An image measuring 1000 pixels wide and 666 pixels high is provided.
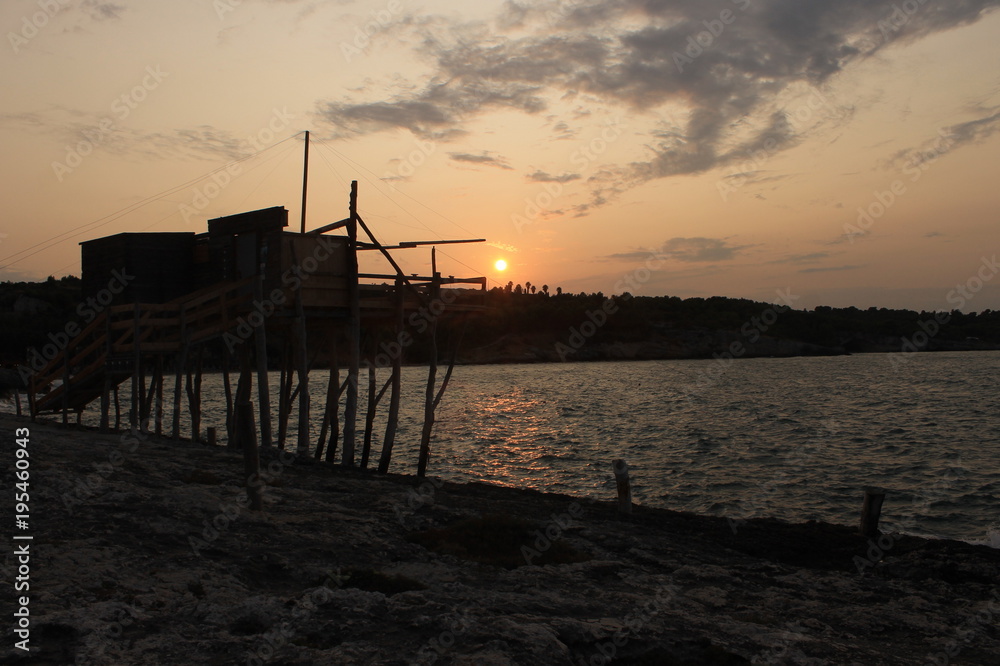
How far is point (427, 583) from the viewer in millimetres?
9375

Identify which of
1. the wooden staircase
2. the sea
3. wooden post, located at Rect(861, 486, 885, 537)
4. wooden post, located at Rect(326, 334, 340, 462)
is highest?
the wooden staircase

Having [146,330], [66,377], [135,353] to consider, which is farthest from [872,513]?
[66,377]

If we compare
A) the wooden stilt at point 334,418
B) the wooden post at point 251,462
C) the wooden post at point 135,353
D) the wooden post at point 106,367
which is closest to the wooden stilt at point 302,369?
the wooden stilt at point 334,418

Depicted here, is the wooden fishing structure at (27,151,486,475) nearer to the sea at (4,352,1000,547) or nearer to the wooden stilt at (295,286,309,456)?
the wooden stilt at (295,286,309,456)

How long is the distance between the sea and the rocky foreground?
8.55 m

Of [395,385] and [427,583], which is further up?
[395,385]

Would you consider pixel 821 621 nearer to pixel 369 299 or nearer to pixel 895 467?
pixel 369 299

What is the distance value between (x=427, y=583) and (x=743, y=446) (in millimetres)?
29014

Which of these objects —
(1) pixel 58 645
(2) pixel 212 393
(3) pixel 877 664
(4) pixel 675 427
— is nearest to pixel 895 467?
(4) pixel 675 427

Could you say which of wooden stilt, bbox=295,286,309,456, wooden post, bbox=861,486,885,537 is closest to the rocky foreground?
wooden post, bbox=861,486,885,537

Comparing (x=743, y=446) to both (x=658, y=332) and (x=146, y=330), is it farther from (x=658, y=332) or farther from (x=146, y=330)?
(x=658, y=332)

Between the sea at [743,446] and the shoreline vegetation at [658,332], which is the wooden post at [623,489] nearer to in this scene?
the sea at [743,446]

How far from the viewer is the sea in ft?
74.6

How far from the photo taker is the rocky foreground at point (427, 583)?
720cm
